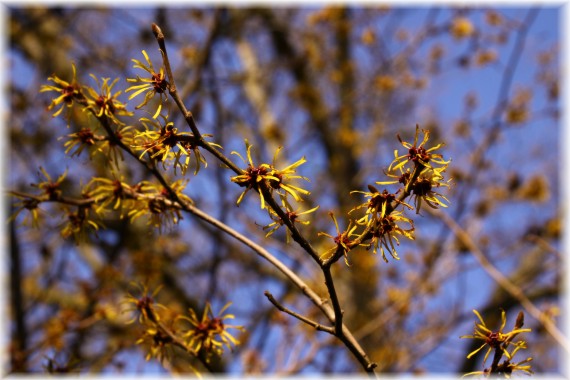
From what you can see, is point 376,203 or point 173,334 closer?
point 376,203

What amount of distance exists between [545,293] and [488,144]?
1986 mm

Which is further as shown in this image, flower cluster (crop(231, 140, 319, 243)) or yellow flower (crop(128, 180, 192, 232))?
yellow flower (crop(128, 180, 192, 232))

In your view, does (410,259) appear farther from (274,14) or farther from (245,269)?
(274,14)

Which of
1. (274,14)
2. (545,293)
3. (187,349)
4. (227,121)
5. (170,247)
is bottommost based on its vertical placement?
(187,349)

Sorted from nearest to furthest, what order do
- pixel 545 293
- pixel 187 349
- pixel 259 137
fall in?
pixel 187 349, pixel 545 293, pixel 259 137

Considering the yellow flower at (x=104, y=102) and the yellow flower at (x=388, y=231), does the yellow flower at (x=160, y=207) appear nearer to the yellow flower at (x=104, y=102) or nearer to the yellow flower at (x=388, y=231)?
the yellow flower at (x=104, y=102)

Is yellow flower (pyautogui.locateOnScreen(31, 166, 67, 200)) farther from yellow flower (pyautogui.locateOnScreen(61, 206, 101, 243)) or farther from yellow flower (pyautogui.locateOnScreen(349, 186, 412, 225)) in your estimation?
yellow flower (pyautogui.locateOnScreen(349, 186, 412, 225))

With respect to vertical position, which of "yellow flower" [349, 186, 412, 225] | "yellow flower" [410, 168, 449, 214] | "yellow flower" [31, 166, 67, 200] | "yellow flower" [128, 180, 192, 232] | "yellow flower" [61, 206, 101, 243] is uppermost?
"yellow flower" [410, 168, 449, 214]

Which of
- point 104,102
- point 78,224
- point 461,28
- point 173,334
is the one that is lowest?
point 173,334

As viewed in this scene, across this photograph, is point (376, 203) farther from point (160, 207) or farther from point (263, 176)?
point (160, 207)

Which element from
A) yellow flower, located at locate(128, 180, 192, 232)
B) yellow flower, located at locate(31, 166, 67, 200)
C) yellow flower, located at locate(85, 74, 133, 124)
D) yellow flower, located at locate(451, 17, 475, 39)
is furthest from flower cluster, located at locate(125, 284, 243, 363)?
yellow flower, located at locate(451, 17, 475, 39)

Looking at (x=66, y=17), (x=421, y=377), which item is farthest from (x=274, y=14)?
(x=421, y=377)

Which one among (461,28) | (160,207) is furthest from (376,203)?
(461,28)

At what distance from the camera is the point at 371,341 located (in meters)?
4.65
